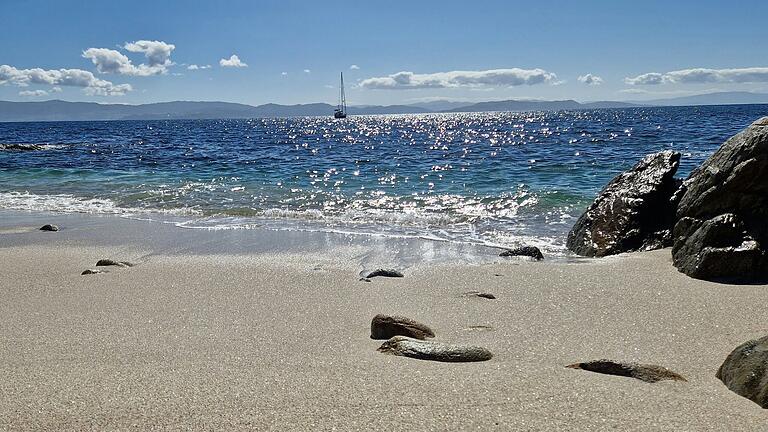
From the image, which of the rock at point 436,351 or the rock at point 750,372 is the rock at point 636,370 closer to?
the rock at point 750,372

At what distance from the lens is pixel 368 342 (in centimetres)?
475

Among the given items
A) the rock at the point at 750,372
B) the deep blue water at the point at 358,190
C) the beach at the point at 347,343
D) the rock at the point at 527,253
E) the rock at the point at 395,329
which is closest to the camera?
the beach at the point at 347,343

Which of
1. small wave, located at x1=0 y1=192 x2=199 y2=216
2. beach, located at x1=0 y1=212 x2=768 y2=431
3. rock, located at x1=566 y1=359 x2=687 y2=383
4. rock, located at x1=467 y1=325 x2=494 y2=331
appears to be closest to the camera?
beach, located at x1=0 y1=212 x2=768 y2=431

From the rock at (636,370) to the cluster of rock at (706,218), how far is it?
324 cm

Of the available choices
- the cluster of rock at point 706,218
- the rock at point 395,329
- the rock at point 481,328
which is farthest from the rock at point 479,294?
the cluster of rock at point 706,218

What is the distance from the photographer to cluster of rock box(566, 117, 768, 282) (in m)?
6.67

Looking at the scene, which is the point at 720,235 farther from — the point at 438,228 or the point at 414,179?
the point at 414,179

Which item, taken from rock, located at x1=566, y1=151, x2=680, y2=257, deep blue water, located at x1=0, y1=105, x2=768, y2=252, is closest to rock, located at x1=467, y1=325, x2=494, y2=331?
rock, located at x1=566, y1=151, x2=680, y2=257

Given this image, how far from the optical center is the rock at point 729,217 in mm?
6590

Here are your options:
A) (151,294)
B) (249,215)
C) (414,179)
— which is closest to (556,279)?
(151,294)

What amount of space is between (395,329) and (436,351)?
71 centimetres

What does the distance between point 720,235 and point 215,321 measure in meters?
5.39

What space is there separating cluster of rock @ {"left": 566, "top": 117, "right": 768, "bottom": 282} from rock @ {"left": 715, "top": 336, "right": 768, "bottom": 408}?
123 inches

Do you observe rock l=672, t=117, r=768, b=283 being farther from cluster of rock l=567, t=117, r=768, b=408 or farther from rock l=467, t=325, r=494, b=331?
rock l=467, t=325, r=494, b=331
